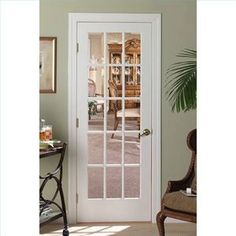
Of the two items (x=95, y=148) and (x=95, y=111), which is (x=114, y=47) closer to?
(x=95, y=111)

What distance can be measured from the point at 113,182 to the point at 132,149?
392 millimetres

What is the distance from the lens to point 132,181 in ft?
15.7

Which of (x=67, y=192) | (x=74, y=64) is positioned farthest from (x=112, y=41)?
(x=67, y=192)

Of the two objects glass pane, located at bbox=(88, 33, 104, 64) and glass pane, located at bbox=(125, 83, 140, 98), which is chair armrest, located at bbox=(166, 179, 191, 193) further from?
glass pane, located at bbox=(88, 33, 104, 64)

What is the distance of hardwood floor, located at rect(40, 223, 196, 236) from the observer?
4.35 m

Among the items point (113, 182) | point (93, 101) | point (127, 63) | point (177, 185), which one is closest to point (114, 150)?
point (113, 182)

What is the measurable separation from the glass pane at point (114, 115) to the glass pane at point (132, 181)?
1.46 ft

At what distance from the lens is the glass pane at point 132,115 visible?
4793mm

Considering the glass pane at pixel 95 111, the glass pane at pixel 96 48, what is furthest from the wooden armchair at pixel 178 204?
the glass pane at pixel 96 48

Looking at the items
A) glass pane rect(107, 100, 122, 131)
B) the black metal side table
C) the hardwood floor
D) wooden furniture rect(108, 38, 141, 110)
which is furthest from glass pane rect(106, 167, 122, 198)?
wooden furniture rect(108, 38, 141, 110)

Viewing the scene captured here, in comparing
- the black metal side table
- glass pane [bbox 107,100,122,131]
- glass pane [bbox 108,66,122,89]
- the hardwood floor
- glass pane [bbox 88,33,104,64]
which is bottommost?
the hardwood floor

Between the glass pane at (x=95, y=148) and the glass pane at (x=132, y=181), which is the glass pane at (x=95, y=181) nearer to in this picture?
the glass pane at (x=95, y=148)
